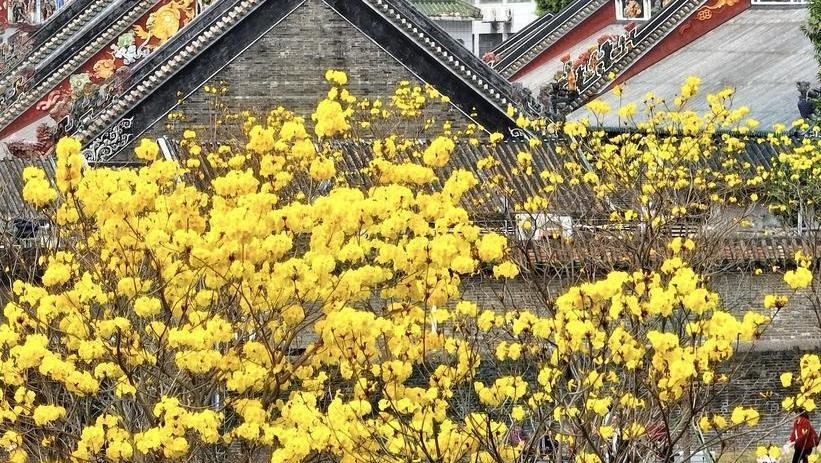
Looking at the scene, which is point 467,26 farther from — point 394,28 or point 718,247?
point 718,247

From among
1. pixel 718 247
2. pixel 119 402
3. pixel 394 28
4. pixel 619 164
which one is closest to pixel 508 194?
pixel 619 164

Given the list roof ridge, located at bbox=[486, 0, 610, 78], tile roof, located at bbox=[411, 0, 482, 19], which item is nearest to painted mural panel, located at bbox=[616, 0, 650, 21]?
roof ridge, located at bbox=[486, 0, 610, 78]

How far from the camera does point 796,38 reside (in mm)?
40719

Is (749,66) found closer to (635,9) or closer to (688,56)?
(688,56)

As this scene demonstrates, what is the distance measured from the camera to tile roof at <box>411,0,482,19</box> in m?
66.1

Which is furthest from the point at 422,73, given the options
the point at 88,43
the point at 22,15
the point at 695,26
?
the point at 22,15

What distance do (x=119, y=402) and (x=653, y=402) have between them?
5.09m

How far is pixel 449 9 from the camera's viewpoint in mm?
67250

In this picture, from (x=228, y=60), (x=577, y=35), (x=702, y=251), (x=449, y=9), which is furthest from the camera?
(x=449, y=9)

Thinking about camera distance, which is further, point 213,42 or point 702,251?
point 213,42

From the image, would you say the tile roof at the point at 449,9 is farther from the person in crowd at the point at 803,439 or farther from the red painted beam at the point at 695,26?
the person in crowd at the point at 803,439

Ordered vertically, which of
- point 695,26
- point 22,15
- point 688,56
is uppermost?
point 22,15

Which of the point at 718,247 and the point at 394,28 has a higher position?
the point at 394,28

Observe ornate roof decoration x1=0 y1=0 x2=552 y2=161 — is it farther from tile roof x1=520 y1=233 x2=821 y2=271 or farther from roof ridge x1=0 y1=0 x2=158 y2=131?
tile roof x1=520 y1=233 x2=821 y2=271
